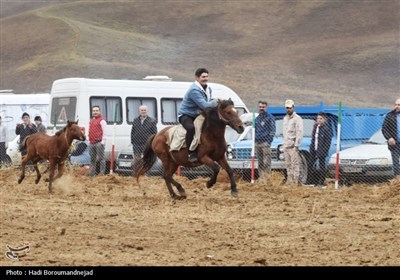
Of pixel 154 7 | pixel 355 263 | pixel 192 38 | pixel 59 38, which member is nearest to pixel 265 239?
pixel 355 263

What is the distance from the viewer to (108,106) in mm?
30375

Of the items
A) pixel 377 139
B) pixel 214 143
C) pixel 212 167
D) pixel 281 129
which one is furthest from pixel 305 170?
pixel 212 167

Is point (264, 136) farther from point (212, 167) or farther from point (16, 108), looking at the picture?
point (16, 108)

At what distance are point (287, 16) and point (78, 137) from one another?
7876 centimetres

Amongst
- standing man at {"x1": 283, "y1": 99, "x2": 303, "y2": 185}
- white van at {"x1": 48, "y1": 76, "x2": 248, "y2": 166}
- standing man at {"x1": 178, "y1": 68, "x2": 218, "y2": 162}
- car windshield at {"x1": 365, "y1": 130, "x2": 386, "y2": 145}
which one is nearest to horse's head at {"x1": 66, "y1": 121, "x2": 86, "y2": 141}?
standing man at {"x1": 178, "y1": 68, "x2": 218, "y2": 162}

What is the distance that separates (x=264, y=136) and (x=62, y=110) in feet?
28.2

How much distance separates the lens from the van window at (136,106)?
1203 inches

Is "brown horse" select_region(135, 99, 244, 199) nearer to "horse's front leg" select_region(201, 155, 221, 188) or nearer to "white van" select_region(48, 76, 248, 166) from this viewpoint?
"horse's front leg" select_region(201, 155, 221, 188)

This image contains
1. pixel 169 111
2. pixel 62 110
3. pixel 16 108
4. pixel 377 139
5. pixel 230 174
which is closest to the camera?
pixel 230 174

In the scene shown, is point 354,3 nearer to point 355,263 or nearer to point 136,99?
point 136,99

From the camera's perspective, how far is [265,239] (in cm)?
1256

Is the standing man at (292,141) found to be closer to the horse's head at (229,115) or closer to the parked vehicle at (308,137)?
the parked vehicle at (308,137)

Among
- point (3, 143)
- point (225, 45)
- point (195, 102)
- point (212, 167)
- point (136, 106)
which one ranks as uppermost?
point (225, 45)

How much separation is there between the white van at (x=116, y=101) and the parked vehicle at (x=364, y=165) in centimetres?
774
